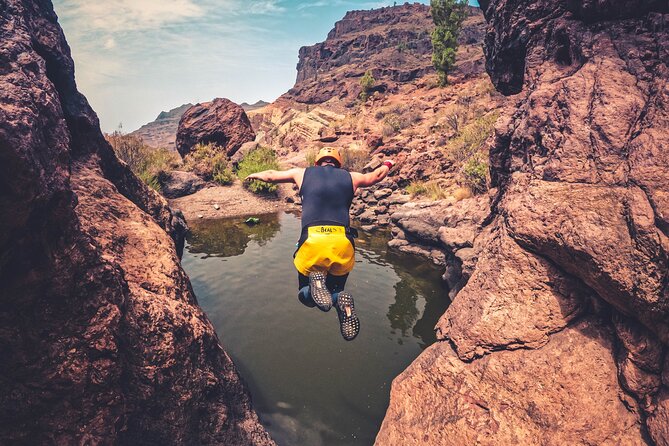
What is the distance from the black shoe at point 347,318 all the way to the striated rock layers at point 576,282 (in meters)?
0.91

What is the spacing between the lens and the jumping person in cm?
416

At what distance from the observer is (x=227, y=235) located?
14.9m

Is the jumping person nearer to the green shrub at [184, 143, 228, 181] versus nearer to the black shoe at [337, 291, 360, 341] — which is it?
the black shoe at [337, 291, 360, 341]

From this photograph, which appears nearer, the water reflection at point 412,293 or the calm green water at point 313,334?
the calm green water at point 313,334

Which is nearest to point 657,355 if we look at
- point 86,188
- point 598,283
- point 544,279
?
point 598,283

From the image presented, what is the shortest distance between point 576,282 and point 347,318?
2613 millimetres

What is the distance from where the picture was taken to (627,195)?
3264 millimetres

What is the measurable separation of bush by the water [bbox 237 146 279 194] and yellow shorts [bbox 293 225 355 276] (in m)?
18.2

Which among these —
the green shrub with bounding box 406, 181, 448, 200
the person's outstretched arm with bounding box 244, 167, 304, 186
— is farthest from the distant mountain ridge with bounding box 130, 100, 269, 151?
the person's outstretched arm with bounding box 244, 167, 304, 186

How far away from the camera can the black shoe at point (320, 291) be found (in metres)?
3.99

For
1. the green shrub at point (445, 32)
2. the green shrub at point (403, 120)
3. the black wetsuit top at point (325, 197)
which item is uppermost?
the green shrub at point (445, 32)

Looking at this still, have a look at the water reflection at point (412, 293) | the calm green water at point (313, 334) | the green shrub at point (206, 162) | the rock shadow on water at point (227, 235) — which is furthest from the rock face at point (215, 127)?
the water reflection at point (412, 293)

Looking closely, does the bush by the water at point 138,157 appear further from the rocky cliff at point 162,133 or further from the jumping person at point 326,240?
the rocky cliff at point 162,133

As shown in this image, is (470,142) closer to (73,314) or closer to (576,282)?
(576,282)
